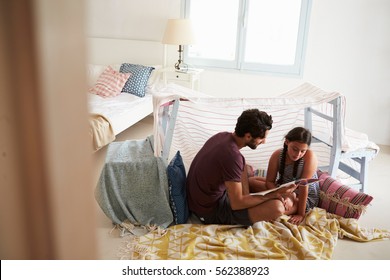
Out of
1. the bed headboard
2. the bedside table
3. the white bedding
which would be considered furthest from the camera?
the bed headboard

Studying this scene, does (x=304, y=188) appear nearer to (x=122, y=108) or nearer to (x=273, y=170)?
(x=273, y=170)

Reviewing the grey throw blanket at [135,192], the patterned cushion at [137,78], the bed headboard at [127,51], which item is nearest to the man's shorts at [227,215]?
the grey throw blanket at [135,192]

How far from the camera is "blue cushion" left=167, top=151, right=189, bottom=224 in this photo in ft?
7.02

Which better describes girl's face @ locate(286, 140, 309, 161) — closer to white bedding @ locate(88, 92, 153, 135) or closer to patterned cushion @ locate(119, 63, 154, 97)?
white bedding @ locate(88, 92, 153, 135)

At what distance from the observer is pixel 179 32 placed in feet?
13.2

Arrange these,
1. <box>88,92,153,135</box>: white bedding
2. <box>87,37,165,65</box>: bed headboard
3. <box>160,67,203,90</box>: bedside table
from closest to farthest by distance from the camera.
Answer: <box>88,92,153,135</box>: white bedding, <box>160,67,203,90</box>: bedside table, <box>87,37,165,65</box>: bed headboard

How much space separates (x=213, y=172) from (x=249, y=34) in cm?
276

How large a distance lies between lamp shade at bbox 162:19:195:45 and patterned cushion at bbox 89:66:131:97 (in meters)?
0.60

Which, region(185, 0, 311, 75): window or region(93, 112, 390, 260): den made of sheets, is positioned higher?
region(185, 0, 311, 75): window

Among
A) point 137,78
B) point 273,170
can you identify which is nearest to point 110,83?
point 137,78

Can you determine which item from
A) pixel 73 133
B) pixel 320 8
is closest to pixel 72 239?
pixel 73 133

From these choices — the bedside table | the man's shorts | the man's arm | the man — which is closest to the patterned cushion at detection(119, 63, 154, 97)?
the bedside table

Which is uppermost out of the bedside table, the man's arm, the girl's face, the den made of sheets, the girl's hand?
the bedside table
